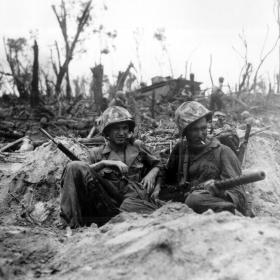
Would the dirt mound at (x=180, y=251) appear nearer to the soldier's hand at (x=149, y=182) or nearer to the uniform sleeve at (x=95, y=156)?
the soldier's hand at (x=149, y=182)

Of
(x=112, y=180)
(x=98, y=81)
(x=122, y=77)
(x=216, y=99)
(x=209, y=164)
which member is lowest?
(x=112, y=180)

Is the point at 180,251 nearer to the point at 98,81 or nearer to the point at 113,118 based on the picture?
the point at 113,118

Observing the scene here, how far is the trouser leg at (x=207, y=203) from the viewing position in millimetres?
3922

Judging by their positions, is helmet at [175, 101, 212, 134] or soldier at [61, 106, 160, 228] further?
helmet at [175, 101, 212, 134]

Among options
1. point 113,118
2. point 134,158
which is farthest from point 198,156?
→ point 113,118

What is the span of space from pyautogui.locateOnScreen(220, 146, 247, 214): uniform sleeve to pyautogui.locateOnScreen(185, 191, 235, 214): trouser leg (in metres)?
0.13

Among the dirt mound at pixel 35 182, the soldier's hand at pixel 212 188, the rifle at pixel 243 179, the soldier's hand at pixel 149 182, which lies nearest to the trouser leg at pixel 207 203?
the soldier's hand at pixel 212 188

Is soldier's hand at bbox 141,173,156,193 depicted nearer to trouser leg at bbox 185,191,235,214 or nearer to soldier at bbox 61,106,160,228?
soldier at bbox 61,106,160,228

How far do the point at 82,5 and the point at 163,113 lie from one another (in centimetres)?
1165

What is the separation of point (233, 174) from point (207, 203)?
574 millimetres

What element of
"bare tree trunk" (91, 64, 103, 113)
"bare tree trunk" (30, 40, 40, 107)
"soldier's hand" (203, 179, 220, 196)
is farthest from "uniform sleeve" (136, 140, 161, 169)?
"bare tree trunk" (30, 40, 40, 107)

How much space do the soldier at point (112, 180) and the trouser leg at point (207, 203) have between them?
547 millimetres

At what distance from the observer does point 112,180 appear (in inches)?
188

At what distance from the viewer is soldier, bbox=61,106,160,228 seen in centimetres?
439
